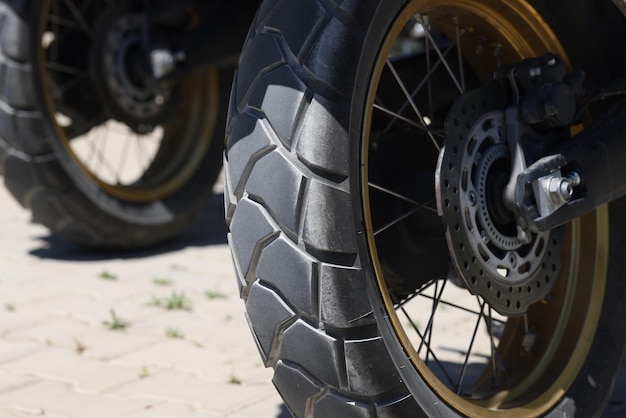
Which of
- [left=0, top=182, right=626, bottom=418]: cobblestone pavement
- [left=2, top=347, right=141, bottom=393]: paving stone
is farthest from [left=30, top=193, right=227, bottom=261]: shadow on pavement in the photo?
[left=2, top=347, right=141, bottom=393]: paving stone

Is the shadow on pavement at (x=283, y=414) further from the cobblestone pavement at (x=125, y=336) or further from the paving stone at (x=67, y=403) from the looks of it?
the paving stone at (x=67, y=403)

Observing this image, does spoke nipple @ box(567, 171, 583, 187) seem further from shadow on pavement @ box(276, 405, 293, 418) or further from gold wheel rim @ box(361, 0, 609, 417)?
shadow on pavement @ box(276, 405, 293, 418)

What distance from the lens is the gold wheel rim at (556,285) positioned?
2.30 meters

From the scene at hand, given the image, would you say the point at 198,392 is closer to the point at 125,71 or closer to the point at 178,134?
the point at 125,71

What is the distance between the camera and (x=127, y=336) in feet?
11.4

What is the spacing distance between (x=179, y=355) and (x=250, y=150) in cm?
148

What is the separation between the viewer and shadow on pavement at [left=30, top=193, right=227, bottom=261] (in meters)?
4.74

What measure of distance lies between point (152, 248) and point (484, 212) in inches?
119

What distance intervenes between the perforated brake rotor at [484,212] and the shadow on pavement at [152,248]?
2.79 metres

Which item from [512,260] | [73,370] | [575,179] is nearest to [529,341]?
[512,260]

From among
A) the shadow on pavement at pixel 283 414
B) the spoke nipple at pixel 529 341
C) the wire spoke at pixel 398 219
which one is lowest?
the shadow on pavement at pixel 283 414

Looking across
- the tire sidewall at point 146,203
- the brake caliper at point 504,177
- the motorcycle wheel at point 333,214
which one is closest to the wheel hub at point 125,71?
the tire sidewall at point 146,203

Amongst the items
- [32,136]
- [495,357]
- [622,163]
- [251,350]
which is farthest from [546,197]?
[32,136]

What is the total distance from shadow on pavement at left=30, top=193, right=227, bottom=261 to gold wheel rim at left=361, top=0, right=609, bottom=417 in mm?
2597
